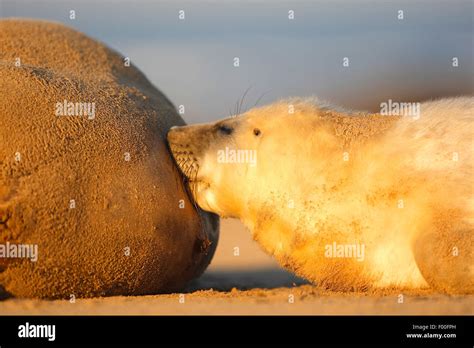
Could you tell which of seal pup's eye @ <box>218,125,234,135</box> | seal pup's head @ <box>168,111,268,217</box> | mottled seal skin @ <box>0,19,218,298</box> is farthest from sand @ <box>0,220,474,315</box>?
seal pup's eye @ <box>218,125,234,135</box>

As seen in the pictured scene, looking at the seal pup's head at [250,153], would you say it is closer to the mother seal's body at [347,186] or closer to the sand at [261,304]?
the mother seal's body at [347,186]

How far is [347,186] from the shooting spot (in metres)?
7.03

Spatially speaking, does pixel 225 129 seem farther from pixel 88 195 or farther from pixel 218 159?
pixel 88 195

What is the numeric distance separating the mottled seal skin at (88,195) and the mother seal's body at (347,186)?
0.48 m

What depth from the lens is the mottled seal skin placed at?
6254 mm

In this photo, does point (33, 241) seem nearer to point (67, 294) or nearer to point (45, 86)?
point (67, 294)

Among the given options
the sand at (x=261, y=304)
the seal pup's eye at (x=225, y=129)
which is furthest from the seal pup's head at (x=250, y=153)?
the sand at (x=261, y=304)

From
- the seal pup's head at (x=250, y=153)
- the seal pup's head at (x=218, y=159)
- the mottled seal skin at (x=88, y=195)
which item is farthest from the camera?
the seal pup's head at (x=218, y=159)

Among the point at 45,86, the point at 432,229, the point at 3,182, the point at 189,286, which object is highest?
the point at 45,86

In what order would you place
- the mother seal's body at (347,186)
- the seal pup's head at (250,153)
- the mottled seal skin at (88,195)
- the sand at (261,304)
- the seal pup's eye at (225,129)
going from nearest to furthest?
the sand at (261,304) → the mottled seal skin at (88,195) → the mother seal's body at (347,186) → the seal pup's head at (250,153) → the seal pup's eye at (225,129)

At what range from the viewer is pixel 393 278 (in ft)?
22.4

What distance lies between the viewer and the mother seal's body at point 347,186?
21.4 feet

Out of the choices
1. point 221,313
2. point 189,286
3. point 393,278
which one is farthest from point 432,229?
point 189,286
